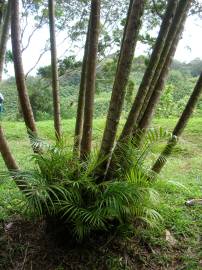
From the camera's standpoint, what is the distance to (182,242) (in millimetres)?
3785

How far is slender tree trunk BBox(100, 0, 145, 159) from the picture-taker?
9.37 feet

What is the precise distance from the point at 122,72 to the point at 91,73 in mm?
421

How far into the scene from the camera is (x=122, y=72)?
9.94 ft

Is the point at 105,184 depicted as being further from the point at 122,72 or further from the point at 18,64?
the point at 18,64

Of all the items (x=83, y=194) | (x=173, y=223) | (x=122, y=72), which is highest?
(x=122, y=72)

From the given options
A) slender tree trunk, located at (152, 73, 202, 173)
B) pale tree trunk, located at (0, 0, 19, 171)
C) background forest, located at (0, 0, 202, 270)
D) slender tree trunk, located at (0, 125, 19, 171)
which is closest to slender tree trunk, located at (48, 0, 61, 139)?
background forest, located at (0, 0, 202, 270)

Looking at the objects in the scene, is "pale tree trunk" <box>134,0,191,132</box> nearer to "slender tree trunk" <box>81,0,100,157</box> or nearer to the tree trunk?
the tree trunk

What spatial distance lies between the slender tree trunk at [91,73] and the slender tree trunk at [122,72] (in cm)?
27

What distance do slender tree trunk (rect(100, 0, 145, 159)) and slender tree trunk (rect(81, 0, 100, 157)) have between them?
0.27 meters

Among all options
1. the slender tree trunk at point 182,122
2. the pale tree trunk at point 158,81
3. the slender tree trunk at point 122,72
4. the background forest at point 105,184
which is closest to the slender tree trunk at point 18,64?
the background forest at point 105,184

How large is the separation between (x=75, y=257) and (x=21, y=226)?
2.44ft

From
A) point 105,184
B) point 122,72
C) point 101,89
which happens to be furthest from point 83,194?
point 101,89

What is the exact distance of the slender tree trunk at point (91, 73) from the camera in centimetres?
323

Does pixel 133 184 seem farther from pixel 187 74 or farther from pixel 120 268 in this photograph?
pixel 187 74
